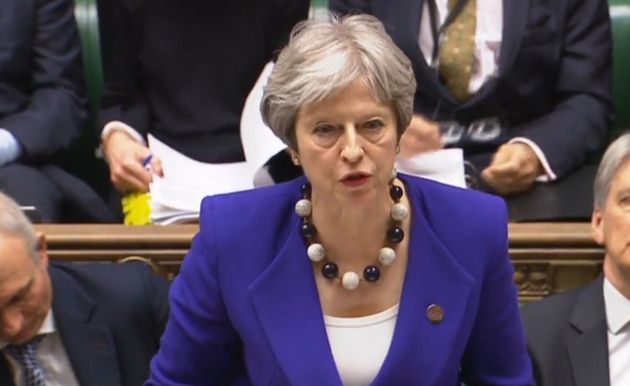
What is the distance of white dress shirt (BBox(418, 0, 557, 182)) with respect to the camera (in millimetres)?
2363

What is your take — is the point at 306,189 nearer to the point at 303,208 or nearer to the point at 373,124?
the point at 303,208

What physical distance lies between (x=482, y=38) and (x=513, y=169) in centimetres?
28

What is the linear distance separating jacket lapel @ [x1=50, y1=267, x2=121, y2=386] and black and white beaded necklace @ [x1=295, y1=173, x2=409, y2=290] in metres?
0.46

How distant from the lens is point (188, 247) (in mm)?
2049

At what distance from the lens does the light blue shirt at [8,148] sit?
2.36 meters

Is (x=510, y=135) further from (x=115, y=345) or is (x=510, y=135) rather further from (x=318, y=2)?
(x=115, y=345)

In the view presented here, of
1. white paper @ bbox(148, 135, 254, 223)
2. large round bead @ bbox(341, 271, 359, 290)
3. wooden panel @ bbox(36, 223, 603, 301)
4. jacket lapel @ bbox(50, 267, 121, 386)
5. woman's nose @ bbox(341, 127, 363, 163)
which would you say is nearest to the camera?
woman's nose @ bbox(341, 127, 363, 163)

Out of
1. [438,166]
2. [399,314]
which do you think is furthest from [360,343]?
[438,166]

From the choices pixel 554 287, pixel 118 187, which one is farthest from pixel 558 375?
pixel 118 187

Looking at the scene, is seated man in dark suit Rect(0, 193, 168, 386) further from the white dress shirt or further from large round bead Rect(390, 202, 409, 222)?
the white dress shirt

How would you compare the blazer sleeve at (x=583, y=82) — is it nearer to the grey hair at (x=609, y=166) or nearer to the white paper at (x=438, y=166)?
the white paper at (x=438, y=166)

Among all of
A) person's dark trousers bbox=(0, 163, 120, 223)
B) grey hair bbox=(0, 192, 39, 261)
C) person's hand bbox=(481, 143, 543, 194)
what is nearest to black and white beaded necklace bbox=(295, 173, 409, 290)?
grey hair bbox=(0, 192, 39, 261)

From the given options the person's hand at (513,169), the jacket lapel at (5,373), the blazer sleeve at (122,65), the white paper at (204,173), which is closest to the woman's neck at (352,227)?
the jacket lapel at (5,373)

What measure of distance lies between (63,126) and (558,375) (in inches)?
44.5
